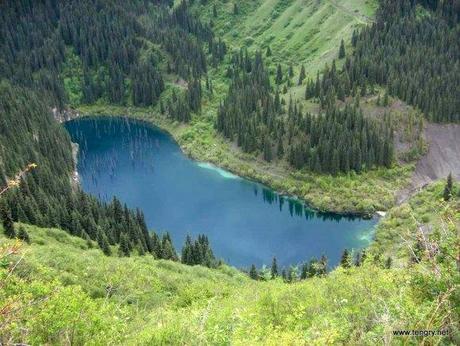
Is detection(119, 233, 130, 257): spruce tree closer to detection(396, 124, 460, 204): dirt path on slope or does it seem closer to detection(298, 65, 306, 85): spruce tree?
detection(396, 124, 460, 204): dirt path on slope

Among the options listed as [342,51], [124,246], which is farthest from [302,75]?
[124,246]

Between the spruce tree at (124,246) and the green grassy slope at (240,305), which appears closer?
the green grassy slope at (240,305)

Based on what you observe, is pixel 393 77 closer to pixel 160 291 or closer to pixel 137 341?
pixel 160 291

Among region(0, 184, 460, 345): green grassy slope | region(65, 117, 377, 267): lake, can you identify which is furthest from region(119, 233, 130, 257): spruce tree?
region(65, 117, 377, 267): lake

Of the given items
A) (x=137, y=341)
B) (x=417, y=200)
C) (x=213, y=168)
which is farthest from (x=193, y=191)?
(x=137, y=341)

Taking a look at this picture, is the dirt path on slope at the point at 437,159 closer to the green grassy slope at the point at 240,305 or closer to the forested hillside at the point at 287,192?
the forested hillside at the point at 287,192

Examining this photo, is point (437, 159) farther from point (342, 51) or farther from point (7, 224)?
point (7, 224)

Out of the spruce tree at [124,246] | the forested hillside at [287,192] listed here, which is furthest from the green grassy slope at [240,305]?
the spruce tree at [124,246]
